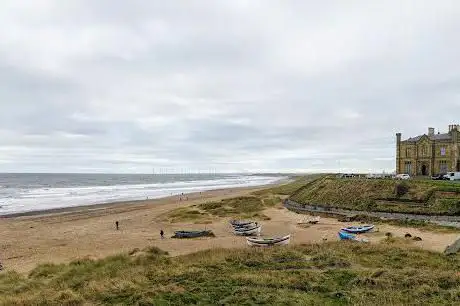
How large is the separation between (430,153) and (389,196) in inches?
877

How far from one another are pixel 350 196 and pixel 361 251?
28.4 m

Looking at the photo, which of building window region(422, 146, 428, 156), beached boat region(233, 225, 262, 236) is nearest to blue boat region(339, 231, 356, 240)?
beached boat region(233, 225, 262, 236)

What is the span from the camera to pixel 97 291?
17188mm

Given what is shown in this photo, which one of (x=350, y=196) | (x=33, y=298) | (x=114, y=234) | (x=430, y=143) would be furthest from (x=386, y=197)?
(x=33, y=298)

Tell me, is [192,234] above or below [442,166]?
below

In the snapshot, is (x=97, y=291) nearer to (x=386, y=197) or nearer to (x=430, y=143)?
(x=386, y=197)

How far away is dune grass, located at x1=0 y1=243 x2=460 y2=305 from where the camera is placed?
615 inches

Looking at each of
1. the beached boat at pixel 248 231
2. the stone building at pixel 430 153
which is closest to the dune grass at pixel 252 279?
the beached boat at pixel 248 231

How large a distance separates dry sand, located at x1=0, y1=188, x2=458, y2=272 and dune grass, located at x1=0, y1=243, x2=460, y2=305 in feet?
19.3

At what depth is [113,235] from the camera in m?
40.0

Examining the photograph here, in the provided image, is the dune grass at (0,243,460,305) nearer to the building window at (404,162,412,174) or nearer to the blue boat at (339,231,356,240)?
the blue boat at (339,231,356,240)

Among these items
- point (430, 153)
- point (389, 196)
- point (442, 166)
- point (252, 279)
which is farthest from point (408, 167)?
point (252, 279)

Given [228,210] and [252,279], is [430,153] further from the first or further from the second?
[252,279]

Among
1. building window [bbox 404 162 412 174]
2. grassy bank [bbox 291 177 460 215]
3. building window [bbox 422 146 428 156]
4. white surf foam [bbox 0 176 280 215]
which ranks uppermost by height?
building window [bbox 422 146 428 156]
